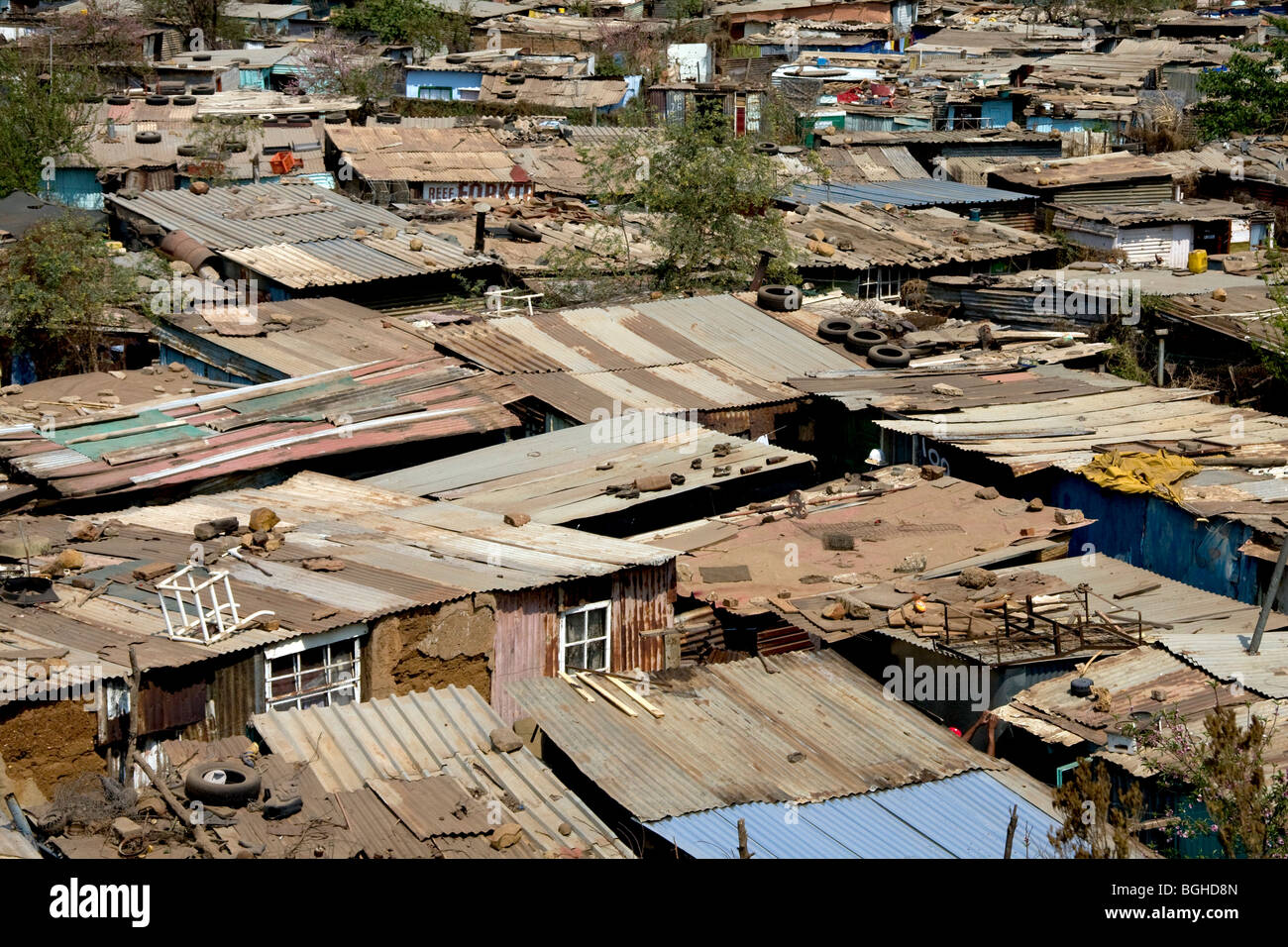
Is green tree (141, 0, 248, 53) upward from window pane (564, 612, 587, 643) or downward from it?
upward

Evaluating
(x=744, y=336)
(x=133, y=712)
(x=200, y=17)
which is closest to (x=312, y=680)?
(x=133, y=712)

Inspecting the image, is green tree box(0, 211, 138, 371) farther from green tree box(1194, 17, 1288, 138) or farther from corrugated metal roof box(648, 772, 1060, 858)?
green tree box(1194, 17, 1288, 138)

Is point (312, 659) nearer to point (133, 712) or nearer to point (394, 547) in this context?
point (133, 712)

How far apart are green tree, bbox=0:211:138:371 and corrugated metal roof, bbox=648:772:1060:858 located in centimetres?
1525

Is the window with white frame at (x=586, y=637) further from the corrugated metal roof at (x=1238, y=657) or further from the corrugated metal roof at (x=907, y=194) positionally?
the corrugated metal roof at (x=907, y=194)

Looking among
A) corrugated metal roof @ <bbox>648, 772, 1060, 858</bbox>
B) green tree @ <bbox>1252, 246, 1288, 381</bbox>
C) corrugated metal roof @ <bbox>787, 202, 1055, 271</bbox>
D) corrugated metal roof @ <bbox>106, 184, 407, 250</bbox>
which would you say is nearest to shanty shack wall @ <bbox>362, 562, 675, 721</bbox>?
corrugated metal roof @ <bbox>648, 772, 1060, 858</bbox>

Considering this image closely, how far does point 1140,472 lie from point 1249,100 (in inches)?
1149

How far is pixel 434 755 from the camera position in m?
11.1

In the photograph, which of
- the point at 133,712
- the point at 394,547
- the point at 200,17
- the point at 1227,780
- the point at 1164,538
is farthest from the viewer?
the point at 200,17

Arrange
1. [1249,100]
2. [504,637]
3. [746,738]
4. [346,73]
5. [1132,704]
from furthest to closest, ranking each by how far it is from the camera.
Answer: [346,73], [1249,100], [504,637], [1132,704], [746,738]

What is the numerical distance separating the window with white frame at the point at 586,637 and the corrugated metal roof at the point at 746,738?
2.52 feet

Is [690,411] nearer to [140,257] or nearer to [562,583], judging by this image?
[562,583]

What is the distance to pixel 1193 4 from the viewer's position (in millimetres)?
69625

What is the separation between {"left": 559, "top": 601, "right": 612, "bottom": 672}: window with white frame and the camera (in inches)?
546
